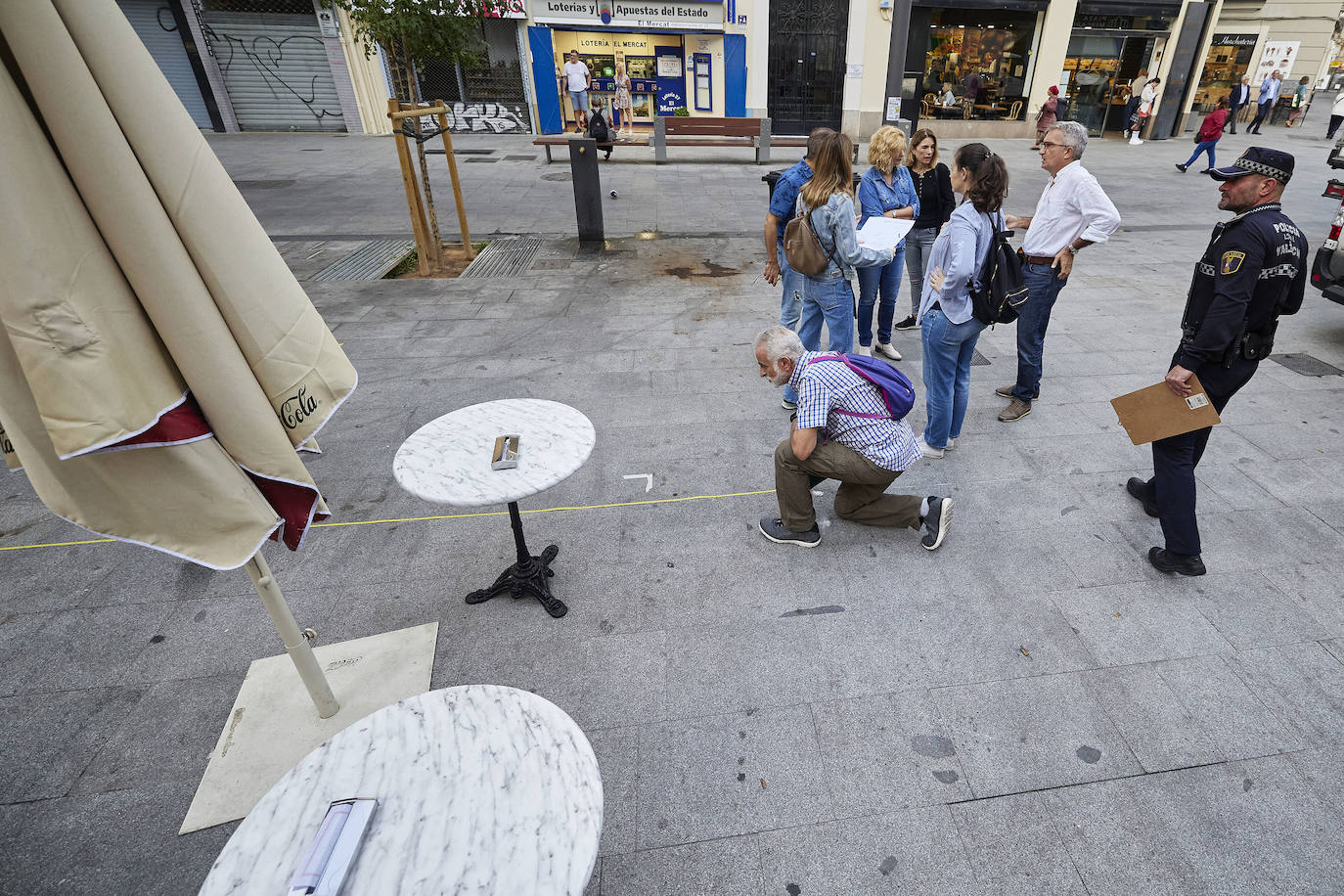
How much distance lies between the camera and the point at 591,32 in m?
18.6

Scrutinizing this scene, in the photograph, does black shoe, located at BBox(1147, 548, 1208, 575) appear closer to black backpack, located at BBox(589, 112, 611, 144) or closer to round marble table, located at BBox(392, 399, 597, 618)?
round marble table, located at BBox(392, 399, 597, 618)

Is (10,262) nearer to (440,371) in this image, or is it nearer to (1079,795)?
(1079,795)

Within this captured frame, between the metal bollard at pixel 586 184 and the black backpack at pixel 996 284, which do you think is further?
the metal bollard at pixel 586 184

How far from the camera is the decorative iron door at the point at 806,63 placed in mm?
18266

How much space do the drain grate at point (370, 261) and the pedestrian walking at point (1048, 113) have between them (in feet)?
50.7

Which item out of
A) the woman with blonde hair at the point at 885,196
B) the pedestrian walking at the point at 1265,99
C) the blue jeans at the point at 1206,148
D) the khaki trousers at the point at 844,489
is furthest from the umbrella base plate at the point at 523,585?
the pedestrian walking at the point at 1265,99

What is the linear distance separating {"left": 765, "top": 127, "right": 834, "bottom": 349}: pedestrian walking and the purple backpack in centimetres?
150

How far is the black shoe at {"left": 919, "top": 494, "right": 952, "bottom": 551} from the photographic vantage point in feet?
11.6

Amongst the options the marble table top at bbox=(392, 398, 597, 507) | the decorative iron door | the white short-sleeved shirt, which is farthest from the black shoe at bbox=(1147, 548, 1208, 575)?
the decorative iron door

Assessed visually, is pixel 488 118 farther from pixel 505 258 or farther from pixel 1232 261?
pixel 1232 261

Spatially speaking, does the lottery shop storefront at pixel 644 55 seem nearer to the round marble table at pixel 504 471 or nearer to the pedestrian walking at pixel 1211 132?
the pedestrian walking at pixel 1211 132

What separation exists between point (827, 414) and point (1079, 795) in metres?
1.87

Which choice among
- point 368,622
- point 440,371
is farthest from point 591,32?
point 368,622

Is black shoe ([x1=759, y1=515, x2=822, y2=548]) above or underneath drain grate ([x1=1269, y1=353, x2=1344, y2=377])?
above
